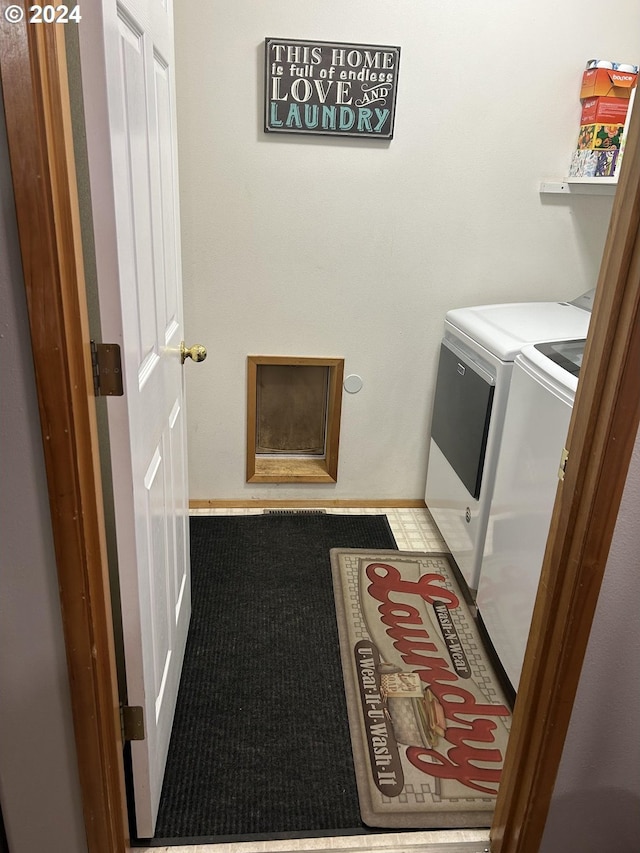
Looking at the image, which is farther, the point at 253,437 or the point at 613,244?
the point at 253,437

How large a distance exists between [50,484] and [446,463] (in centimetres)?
188

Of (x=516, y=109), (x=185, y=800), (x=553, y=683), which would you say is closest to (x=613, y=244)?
(x=553, y=683)

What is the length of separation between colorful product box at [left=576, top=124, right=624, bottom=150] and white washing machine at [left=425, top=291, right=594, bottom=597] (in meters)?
0.56

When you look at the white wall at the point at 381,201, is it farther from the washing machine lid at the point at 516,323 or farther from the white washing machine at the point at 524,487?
the white washing machine at the point at 524,487

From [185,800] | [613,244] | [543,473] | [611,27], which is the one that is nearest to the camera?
[613,244]

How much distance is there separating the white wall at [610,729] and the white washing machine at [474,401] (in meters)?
0.95

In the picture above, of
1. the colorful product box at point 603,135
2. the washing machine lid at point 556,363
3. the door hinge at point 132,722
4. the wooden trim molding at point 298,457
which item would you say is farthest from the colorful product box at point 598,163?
the door hinge at point 132,722

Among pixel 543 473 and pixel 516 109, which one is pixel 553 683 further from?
pixel 516 109

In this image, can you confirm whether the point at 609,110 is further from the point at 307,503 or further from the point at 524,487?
the point at 307,503

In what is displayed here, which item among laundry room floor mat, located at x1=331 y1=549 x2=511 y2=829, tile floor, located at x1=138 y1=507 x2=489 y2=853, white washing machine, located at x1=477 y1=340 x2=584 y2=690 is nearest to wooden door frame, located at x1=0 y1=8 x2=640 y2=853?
tile floor, located at x1=138 y1=507 x2=489 y2=853

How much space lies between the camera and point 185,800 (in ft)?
5.17

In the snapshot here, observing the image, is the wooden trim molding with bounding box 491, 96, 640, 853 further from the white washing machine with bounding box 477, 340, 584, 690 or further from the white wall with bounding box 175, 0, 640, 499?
the white wall with bounding box 175, 0, 640, 499

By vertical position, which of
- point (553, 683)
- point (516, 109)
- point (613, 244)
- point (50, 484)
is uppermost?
point (516, 109)

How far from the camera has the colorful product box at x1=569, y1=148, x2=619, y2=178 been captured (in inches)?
96.3
